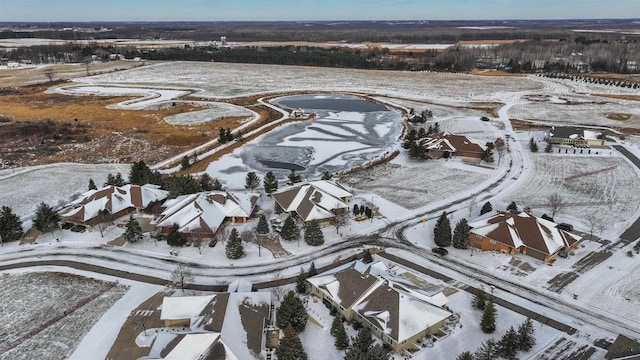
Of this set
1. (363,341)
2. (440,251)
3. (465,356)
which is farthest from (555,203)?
(363,341)

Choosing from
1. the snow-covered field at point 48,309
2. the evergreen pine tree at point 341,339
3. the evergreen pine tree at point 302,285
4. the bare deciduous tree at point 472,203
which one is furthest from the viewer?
Answer: the bare deciduous tree at point 472,203

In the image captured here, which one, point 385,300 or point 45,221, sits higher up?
point 45,221

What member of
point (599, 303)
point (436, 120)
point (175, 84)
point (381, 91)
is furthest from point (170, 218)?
point (175, 84)

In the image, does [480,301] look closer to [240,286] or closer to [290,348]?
[290,348]

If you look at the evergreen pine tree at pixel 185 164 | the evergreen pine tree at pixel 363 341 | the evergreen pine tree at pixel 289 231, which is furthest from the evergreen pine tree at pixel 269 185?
the evergreen pine tree at pixel 363 341

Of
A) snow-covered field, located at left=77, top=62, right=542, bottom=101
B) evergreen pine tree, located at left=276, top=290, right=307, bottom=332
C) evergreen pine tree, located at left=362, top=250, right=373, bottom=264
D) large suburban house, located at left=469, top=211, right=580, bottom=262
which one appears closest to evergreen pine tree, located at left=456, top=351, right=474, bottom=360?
evergreen pine tree, located at left=276, top=290, right=307, bottom=332

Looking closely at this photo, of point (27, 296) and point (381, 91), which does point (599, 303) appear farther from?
point (381, 91)

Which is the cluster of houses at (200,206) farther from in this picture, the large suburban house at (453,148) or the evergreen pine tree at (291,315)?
the large suburban house at (453,148)
